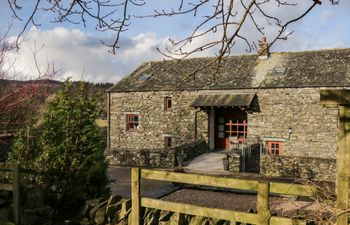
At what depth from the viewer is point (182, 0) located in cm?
391

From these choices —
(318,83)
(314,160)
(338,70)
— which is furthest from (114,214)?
(338,70)

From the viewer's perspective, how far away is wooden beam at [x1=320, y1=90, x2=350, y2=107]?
464 centimetres

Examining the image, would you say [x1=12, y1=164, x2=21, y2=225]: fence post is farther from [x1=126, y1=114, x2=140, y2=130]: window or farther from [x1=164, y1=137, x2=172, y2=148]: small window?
[x1=126, y1=114, x2=140, y2=130]: window

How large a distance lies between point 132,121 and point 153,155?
587cm

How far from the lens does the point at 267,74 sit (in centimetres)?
2267

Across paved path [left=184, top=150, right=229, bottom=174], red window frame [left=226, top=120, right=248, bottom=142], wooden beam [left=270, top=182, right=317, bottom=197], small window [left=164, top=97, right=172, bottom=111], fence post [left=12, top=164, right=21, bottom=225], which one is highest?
small window [left=164, top=97, right=172, bottom=111]

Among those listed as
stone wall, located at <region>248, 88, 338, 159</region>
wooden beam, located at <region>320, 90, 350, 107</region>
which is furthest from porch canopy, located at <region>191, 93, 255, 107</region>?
wooden beam, located at <region>320, 90, 350, 107</region>

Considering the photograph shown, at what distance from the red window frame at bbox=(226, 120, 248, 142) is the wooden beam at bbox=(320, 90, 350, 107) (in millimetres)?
18611

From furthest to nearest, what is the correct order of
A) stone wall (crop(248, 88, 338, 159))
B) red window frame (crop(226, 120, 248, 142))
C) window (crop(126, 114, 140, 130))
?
1. window (crop(126, 114, 140, 130))
2. red window frame (crop(226, 120, 248, 142))
3. stone wall (crop(248, 88, 338, 159))

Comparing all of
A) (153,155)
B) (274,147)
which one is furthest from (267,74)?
(153,155)

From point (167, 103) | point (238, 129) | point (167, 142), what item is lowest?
point (167, 142)

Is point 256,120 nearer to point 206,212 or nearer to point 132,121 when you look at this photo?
point 132,121

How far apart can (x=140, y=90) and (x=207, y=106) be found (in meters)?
5.14

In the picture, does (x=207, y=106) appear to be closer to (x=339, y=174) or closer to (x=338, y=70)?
(x=338, y=70)
